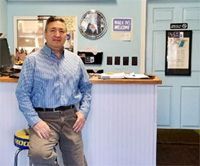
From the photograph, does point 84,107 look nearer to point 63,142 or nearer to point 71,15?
point 63,142

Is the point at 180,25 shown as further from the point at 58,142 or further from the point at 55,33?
the point at 58,142

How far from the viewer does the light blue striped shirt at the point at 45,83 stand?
2186mm

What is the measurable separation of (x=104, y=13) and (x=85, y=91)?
2.00 metres

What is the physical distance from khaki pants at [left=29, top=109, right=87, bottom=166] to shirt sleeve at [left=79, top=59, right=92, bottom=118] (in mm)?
96

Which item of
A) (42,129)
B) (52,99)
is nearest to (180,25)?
(52,99)

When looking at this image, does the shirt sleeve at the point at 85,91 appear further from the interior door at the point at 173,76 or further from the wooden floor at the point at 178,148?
the interior door at the point at 173,76

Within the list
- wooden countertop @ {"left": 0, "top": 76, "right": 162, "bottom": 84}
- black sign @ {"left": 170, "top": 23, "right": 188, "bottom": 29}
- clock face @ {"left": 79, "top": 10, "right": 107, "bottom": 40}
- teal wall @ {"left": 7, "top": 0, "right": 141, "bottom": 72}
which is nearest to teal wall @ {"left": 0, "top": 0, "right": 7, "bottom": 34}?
teal wall @ {"left": 7, "top": 0, "right": 141, "bottom": 72}

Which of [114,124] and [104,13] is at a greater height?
[104,13]

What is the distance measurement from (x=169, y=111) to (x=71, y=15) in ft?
6.15

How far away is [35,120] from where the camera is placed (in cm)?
218

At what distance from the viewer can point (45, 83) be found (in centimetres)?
220

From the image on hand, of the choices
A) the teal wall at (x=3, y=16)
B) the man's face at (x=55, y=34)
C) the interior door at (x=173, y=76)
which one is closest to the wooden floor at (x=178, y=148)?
the interior door at (x=173, y=76)

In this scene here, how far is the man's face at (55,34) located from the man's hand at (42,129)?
543 mm

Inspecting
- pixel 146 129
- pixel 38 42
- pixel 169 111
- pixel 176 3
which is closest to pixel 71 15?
pixel 38 42
